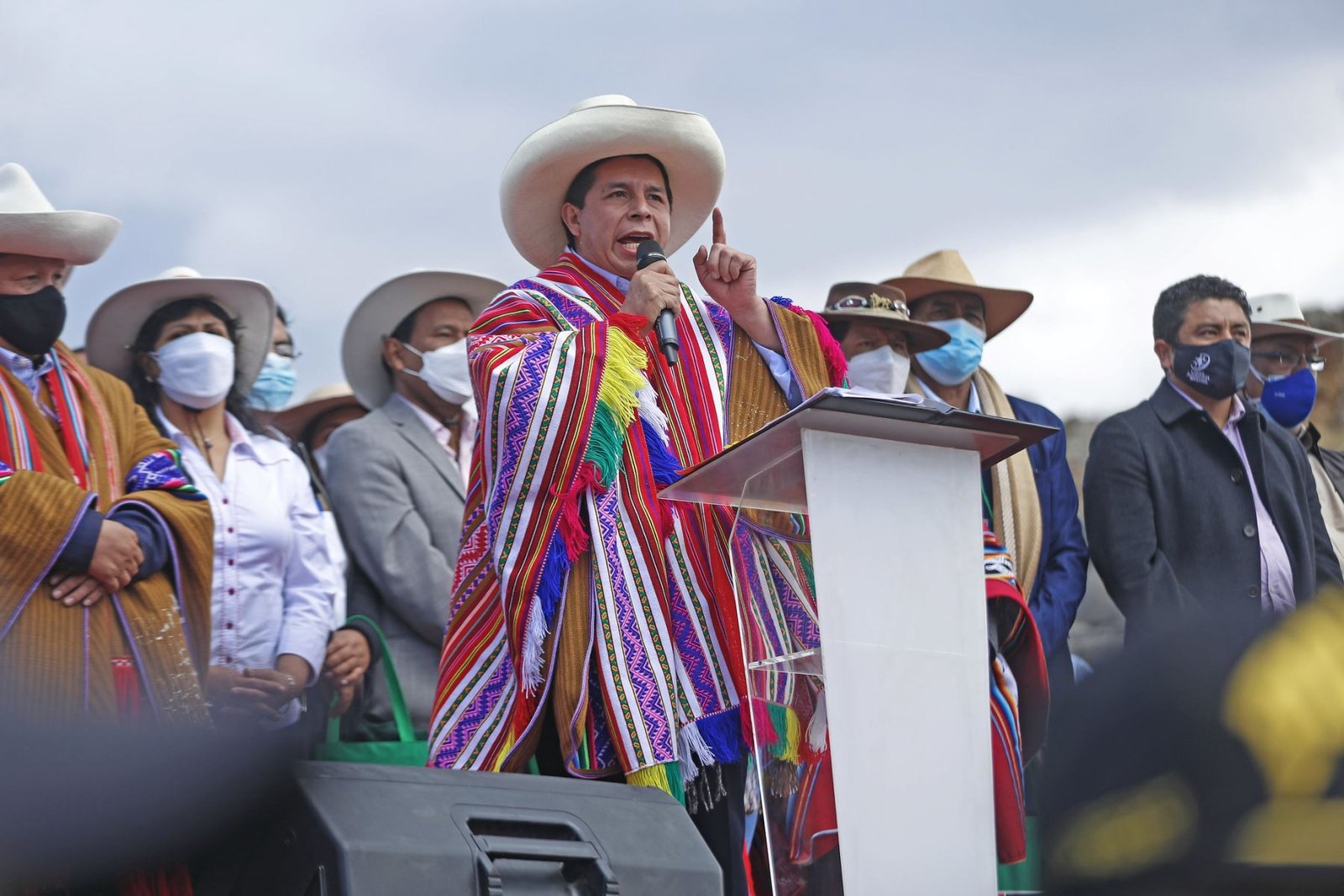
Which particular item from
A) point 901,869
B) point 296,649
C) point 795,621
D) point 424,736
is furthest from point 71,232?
point 901,869

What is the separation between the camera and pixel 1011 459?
5.72m

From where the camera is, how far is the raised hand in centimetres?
387

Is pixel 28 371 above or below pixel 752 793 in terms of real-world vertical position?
above

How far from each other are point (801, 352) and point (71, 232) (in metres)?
2.01

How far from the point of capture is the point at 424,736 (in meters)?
5.25

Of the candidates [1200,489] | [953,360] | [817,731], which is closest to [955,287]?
[953,360]

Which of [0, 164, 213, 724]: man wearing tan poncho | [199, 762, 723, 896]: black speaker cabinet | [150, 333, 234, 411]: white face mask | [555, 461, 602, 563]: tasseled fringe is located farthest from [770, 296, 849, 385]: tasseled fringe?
[150, 333, 234, 411]: white face mask

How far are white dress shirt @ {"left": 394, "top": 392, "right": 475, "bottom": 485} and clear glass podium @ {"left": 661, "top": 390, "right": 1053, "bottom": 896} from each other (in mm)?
2703

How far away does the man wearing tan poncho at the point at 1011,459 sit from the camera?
5555 millimetres

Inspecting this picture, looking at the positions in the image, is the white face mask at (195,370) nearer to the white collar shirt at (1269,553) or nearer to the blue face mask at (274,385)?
the blue face mask at (274,385)

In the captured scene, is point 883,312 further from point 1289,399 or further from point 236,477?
point 236,477

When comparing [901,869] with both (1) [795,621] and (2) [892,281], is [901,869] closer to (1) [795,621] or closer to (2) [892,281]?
(1) [795,621]

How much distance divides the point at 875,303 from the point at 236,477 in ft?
7.38

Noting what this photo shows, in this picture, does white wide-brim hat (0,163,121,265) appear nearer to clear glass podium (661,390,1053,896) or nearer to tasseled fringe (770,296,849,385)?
tasseled fringe (770,296,849,385)
